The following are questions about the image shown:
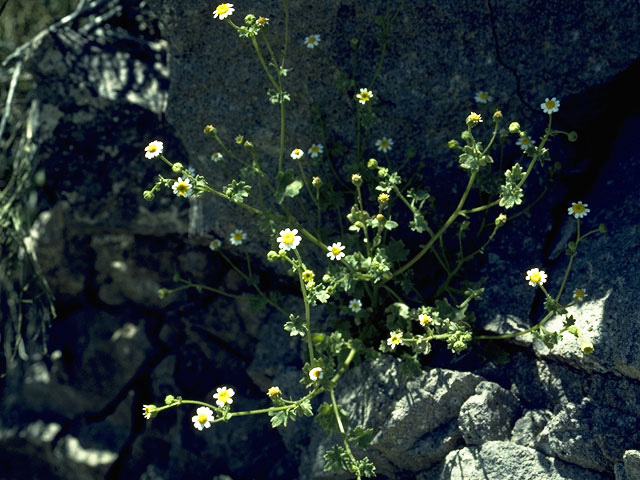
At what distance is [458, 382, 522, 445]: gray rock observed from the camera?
2.89m

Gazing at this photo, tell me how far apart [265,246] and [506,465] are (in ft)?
4.60

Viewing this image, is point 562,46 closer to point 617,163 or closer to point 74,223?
point 617,163

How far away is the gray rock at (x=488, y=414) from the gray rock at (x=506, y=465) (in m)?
0.04

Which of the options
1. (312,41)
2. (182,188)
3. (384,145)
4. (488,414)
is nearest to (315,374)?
(488,414)

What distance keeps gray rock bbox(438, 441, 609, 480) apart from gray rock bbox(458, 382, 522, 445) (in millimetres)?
40

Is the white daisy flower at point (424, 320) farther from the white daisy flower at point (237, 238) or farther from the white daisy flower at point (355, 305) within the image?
the white daisy flower at point (237, 238)

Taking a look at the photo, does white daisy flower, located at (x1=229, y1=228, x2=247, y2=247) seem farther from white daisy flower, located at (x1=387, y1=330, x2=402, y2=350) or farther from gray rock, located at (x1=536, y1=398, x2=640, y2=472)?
gray rock, located at (x1=536, y1=398, x2=640, y2=472)

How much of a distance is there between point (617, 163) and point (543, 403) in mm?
1035

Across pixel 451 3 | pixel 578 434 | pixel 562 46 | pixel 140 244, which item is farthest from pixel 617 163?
pixel 140 244

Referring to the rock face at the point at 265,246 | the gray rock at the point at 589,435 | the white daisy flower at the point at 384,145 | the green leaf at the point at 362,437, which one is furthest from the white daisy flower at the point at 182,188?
the gray rock at the point at 589,435

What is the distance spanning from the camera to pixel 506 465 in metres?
2.80

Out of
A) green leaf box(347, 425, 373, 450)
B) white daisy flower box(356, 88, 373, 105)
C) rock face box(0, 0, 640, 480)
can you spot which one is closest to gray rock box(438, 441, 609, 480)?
rock face box(0, 0, 640, 480)

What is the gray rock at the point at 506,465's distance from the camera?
2.74 metres

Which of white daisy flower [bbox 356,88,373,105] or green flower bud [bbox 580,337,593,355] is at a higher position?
white daisy flower [bbox 356,88,373,105]
